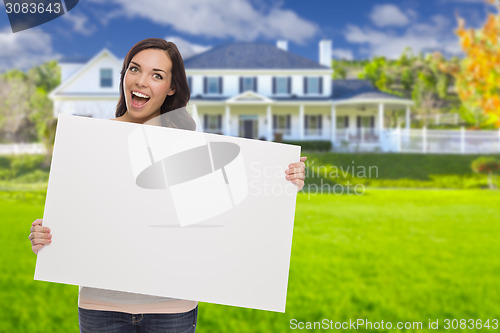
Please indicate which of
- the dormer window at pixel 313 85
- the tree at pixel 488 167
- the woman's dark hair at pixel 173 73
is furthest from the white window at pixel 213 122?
the woman's dark hair at pixel 173 73

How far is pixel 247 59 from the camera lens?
2294cm

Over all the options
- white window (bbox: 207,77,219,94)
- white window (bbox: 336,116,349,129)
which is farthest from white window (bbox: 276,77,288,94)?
white window (bbox: 336,116,349,129)

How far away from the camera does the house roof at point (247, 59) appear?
22594mm

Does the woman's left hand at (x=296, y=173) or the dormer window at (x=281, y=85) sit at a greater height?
the dormer window at (x=281, y=85)

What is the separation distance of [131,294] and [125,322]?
10cm

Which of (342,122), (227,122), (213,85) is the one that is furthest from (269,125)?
(342,122)

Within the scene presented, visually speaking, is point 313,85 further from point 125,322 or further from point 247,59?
point 125,322

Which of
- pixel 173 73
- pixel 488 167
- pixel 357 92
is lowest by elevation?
pixel 488 167

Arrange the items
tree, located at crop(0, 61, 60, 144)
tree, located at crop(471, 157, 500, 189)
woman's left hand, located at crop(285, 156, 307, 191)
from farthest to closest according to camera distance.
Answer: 1. tree, located at crop(0, 61, 60, 144)
2. tree, located at crop(471, 157, 500, 189)
3. woman's left hand, located at crop(285, 156, 307, 191)

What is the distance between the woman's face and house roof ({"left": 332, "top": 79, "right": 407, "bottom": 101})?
2112 cm

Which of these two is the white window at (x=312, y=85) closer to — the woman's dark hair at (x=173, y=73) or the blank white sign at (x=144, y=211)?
the woman's dark hair at (x=173, y=73)

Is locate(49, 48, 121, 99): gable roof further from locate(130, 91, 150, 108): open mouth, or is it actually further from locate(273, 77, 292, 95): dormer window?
locate(130, 91, 150, 108): open mouth

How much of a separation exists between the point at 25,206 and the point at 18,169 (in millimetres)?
8377

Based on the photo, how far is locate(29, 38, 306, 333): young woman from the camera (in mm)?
1646
